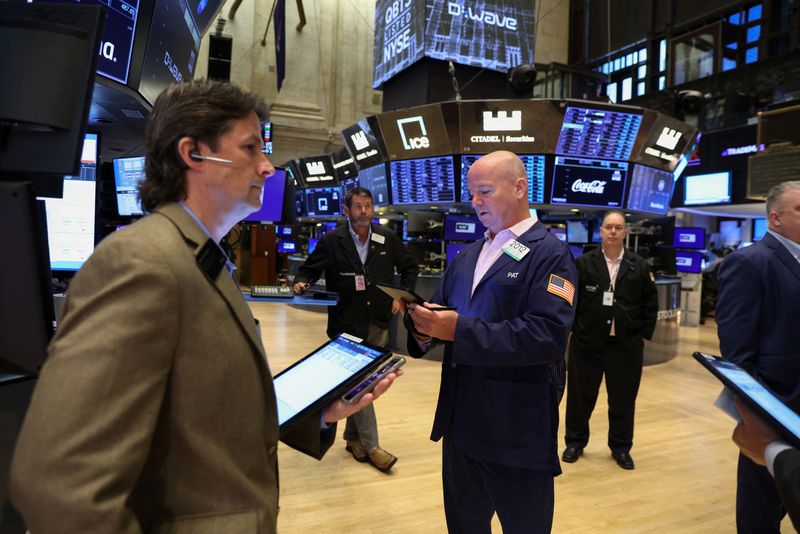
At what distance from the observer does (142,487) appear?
875 mm

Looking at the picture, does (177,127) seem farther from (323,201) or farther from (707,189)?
(707,189)

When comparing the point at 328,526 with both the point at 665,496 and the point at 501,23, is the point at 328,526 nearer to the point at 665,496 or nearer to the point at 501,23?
the point at 665,496

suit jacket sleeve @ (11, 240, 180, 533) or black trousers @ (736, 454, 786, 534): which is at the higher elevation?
suit jacket sleeve @ (11, 240, 180, 533)

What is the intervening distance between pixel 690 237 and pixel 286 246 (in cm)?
947

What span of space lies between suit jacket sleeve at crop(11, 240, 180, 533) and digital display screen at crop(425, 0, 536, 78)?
9.62 meters

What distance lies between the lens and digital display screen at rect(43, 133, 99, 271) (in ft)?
6.97

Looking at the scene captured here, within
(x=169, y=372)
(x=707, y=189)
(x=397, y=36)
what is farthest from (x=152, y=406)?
(x=707, y=189)

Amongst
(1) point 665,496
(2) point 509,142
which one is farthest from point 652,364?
(1) point 665,496

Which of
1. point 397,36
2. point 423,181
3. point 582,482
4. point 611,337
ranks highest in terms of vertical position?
point 397,36

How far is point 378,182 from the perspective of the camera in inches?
343

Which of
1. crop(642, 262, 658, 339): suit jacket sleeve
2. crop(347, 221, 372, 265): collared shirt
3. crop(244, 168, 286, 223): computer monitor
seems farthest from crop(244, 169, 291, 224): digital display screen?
crop(642, 262, 658, 339): suit jacket sleeve

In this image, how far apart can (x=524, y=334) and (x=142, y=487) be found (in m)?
1.21

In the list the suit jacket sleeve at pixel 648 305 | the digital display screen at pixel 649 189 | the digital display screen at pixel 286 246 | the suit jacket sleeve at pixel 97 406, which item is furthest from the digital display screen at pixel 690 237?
the suit jacket sleeve at pixel 97 406

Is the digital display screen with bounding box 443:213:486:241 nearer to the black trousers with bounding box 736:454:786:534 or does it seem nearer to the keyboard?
the keyboard
